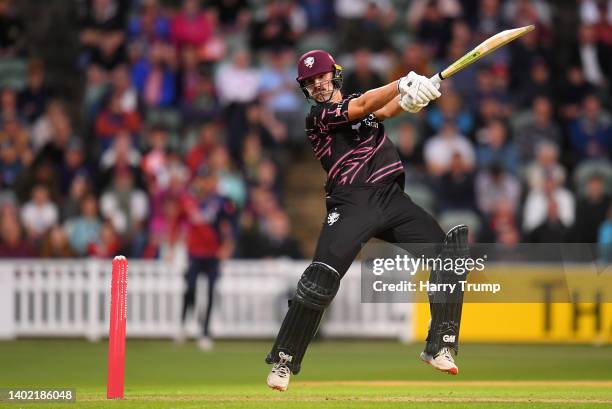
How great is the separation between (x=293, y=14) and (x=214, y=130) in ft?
8.71

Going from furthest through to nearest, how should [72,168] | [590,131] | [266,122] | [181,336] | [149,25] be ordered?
1. [149,25]
2. [266,122]
3. [72,168]
4. [590,131]
5. [181,336]

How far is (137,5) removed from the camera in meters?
21.9

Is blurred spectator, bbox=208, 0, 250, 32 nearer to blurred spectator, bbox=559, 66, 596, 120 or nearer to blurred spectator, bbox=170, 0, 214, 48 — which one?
blurred spectator, bbox=170, 0, 214, 48

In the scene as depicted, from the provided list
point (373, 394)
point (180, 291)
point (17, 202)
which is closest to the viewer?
point (373, 394)

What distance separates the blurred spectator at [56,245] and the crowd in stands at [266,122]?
21 millimetres

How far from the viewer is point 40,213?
19641mm

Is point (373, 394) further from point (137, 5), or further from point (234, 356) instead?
point (137, 5)

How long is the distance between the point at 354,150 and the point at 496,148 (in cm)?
985

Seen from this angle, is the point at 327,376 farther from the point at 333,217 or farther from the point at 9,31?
the point at 9,31

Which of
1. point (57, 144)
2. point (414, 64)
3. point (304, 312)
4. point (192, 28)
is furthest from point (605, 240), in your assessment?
point (304, 312)

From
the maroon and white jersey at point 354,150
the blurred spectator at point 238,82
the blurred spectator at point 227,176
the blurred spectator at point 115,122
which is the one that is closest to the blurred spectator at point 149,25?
the blurred spectator at point 238,82

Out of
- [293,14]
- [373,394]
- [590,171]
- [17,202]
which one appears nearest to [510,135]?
[590,171]

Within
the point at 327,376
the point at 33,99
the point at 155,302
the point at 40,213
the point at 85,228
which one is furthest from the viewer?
the point at 33,99

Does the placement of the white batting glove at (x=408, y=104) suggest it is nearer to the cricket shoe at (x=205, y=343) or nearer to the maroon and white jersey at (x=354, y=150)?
the maroon and white jersey at (x=354, y=150)
